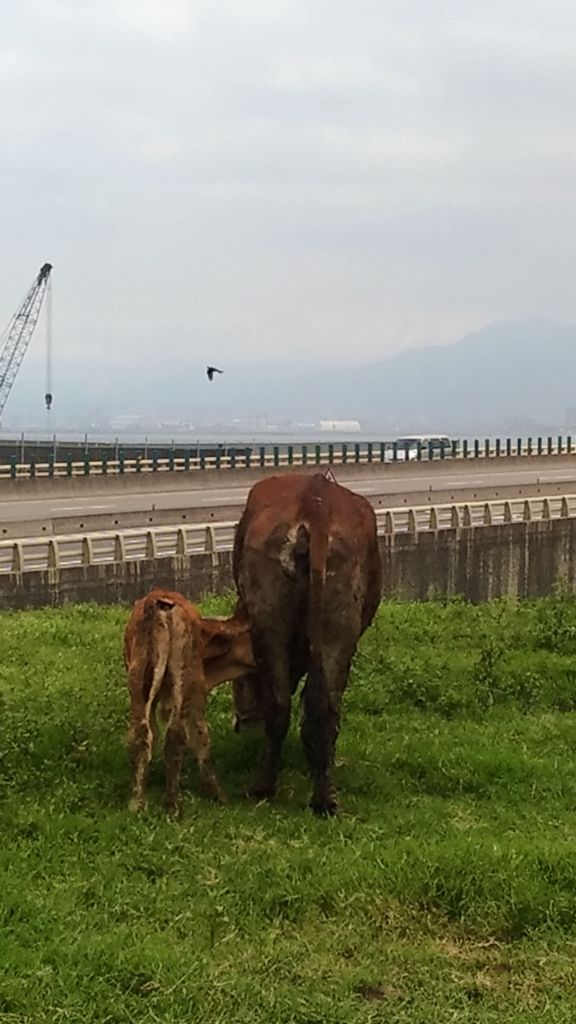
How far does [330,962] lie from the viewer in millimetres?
5941

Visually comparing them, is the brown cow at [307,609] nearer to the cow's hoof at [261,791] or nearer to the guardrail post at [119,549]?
the cow's hoof at [261,791]

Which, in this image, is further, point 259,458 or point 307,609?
point 259,458

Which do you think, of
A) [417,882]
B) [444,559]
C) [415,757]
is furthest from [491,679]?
[444,559]

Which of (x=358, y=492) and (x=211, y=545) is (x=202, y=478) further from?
(x=211, y=545)

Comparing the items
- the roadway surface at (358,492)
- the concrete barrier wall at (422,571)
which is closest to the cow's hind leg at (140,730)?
the concrete barrier wall at (422,571)

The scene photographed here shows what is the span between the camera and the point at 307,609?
8.50m

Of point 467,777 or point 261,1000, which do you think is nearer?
point 261,1000

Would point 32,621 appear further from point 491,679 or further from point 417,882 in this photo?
point 417,882

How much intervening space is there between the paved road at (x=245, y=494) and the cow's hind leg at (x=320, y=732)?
681 inches

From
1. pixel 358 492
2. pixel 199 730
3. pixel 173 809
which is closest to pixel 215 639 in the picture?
pixel 199 730

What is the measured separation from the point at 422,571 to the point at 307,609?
18024 mm

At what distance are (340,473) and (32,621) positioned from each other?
31.7m

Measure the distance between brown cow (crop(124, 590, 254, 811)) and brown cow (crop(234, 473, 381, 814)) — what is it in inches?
20.4

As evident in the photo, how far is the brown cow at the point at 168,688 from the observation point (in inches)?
318
